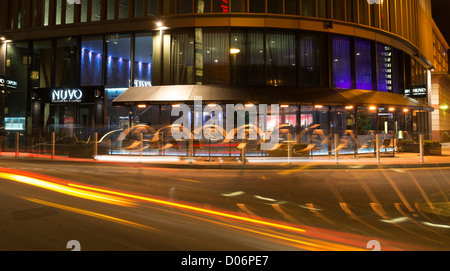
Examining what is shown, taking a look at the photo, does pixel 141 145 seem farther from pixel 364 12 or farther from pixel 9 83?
pixel 364 12

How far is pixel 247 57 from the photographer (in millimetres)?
21672

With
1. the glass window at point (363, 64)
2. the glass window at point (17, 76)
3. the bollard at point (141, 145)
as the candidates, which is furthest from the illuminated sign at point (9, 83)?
the glass window at point (363, 64)

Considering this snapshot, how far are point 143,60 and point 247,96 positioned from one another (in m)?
8.92

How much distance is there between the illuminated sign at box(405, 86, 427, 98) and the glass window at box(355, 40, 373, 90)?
5.42 m

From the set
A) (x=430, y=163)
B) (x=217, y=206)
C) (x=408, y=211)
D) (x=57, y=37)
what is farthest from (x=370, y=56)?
(x=57, y=37)

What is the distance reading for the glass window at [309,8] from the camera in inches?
866

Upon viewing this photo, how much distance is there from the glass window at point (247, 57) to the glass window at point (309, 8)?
3.42m

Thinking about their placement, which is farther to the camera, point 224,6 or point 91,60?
point 91,60

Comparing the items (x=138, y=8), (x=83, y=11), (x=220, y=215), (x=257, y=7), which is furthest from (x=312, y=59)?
(x=220, y=215)

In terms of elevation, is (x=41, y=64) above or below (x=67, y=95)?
above

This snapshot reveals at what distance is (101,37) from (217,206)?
21.3 meters

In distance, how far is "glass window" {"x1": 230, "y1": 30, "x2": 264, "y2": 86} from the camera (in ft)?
70.7

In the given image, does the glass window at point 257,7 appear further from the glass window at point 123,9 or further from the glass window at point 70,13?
the glass window at point 70,13
